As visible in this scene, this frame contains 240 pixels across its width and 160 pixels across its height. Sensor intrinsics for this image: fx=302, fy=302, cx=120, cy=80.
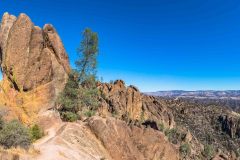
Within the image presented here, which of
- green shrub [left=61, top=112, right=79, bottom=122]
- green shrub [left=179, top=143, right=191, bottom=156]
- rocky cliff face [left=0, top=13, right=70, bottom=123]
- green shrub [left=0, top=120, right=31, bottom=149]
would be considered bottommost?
green shrub [left=179, top=143, right=191, bottom=156]

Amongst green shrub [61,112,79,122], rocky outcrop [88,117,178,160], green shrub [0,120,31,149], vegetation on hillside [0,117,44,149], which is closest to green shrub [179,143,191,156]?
rocky outcrop [88,117,178,160]

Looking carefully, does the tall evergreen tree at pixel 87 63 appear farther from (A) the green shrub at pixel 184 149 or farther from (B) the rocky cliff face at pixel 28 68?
(A) the green shrub at pixel 184 149

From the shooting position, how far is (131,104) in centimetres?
13650

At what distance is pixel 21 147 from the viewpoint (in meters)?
23.8

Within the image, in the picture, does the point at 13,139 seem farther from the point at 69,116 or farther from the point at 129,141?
→ the point at 129,141

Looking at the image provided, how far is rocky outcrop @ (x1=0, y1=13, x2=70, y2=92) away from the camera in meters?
45.9

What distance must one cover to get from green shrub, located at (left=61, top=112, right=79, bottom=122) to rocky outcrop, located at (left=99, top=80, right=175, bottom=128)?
64106 millimetres

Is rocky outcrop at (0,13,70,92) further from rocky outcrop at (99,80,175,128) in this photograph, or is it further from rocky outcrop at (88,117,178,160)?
rocky outcrop at (99,80,175,128)

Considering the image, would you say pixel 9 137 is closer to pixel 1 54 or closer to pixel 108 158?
pixel 108 158

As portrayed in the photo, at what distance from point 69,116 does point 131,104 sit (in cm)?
9231

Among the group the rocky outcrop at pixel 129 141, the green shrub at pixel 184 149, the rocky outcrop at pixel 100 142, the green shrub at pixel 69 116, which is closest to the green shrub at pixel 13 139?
the rocky outcrop at pixel 100 142

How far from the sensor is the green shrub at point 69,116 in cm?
4510

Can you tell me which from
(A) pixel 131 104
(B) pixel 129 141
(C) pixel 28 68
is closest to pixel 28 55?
(C) pixel 28 68

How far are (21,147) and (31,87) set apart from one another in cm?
2334
